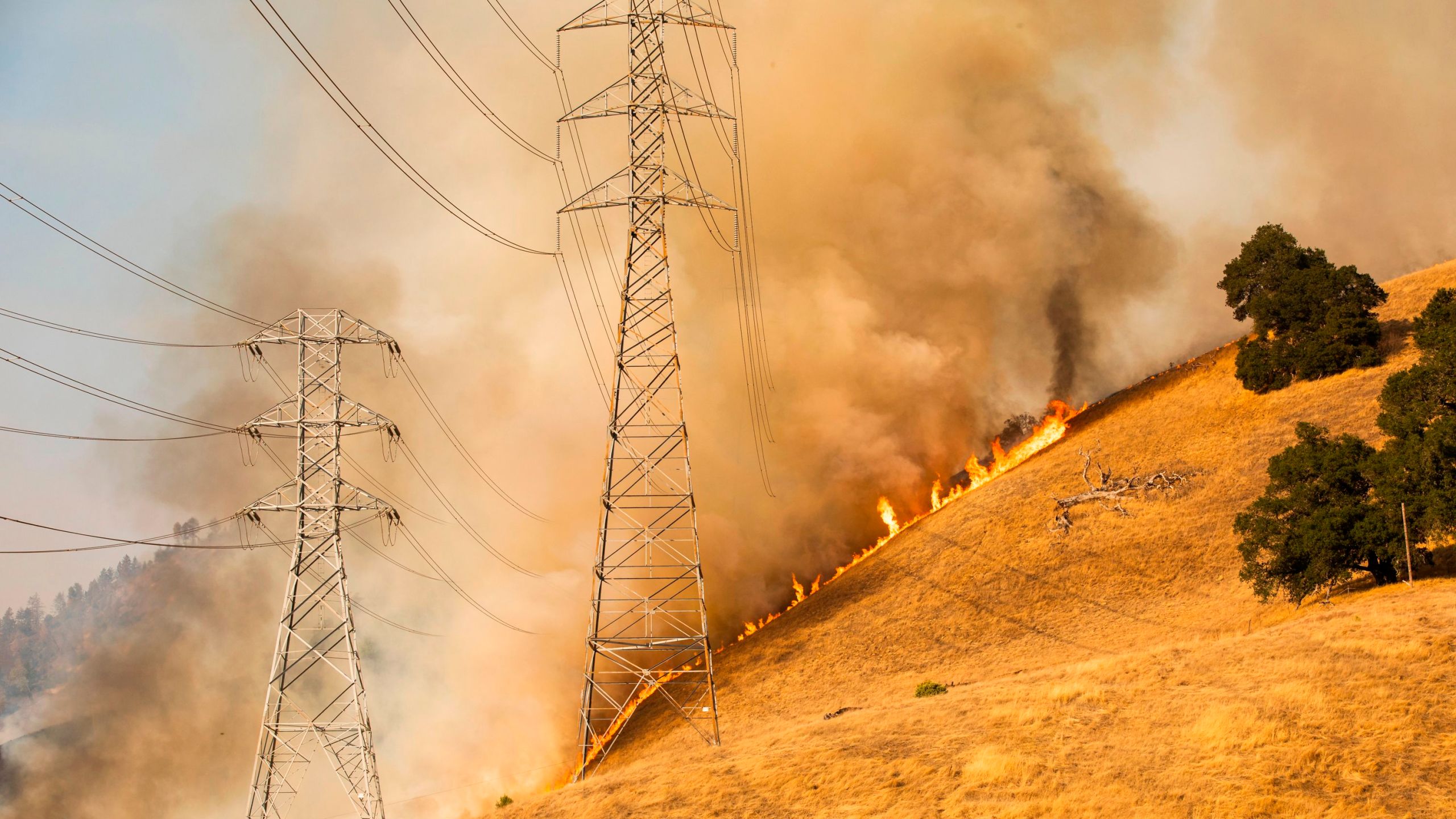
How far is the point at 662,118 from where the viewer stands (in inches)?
1261

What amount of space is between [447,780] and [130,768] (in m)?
31.6

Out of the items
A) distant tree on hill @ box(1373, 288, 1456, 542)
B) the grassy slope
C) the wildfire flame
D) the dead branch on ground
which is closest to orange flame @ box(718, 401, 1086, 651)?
the wildfire flame

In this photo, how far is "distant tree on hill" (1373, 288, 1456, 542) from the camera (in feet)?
106

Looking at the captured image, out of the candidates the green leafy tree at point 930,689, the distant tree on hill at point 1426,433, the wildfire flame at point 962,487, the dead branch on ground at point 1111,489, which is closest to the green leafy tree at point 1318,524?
the distant tree on hill at point 1426,433

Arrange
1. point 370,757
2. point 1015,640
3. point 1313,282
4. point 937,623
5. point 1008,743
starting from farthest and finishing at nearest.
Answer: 1. point 1313,282
2. point 937,623
3. point 1015,640
4. point 370,757
5. point 1008,743

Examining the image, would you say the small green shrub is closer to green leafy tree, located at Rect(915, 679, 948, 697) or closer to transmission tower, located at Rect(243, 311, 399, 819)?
green leafy tree, located at Rect(915, 679, 948, 697)

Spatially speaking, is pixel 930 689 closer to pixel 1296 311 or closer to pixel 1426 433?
pixel 1426 433

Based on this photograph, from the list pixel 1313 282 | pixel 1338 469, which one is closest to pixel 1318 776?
pixel 1338 469

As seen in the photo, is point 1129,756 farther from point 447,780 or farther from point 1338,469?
point 447,780

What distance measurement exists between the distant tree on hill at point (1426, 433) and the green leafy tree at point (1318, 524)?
1.07 m

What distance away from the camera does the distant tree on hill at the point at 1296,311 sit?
55.7m

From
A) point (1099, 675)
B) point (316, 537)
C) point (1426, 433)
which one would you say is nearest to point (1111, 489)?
point (1426, 433)

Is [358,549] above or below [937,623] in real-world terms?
above

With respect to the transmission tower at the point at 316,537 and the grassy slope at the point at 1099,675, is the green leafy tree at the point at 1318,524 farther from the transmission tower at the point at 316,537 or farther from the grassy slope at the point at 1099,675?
the transmission tower at the point at 316,537
